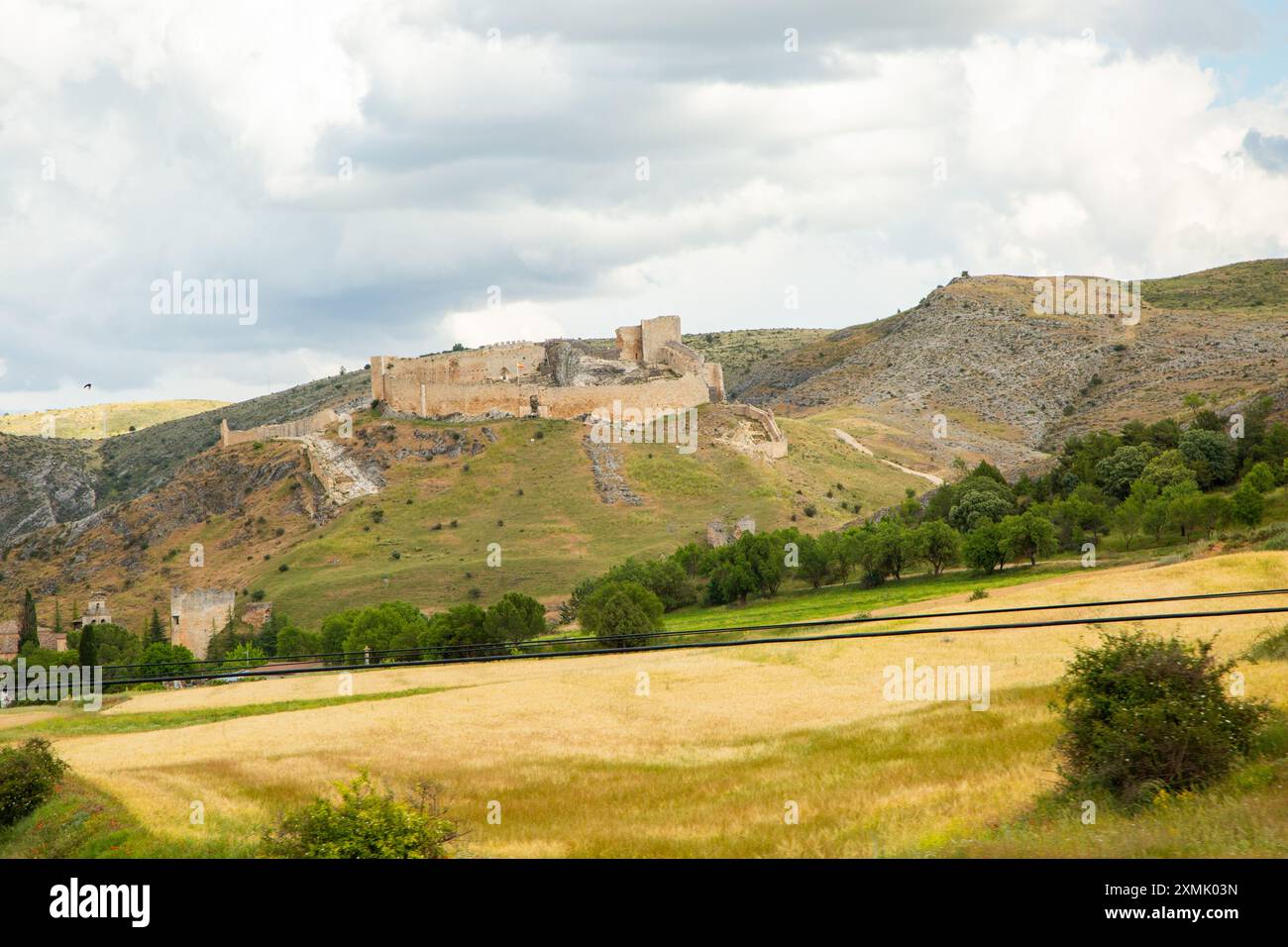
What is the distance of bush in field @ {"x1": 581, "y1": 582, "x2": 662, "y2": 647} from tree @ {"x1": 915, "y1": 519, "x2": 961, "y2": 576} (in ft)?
62.1

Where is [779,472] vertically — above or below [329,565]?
above

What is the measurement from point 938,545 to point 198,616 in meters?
52.9

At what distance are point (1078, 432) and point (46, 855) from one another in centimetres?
11042

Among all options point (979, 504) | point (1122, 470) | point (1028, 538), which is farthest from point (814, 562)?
point (1122, 470)

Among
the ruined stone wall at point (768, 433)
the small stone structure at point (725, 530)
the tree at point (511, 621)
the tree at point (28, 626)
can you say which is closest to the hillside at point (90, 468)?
the tree at point (28, 626)

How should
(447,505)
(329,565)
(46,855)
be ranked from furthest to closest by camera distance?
(447,505) < (329,565) < (46,855)

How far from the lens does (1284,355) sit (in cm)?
11438

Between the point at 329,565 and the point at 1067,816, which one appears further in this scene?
the point at 329,565

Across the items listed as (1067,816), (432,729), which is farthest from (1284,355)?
(1067,816)

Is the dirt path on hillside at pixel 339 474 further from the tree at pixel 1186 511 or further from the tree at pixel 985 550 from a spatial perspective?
the tree at pixel 1186 511

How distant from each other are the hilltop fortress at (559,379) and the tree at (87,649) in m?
47.2

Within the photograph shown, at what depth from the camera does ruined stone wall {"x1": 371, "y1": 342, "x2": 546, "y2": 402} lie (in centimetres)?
12038

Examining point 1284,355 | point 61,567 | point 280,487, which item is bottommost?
point 61,567
